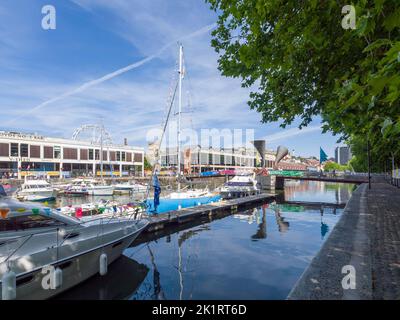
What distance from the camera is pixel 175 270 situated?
43.8 ft

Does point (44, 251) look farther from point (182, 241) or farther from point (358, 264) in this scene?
point (182, 241)

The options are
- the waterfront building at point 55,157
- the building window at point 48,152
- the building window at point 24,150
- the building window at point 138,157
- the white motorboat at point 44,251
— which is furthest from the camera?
the building window at point 138,157

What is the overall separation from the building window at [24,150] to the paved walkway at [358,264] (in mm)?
90607

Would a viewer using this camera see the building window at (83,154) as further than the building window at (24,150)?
Yes

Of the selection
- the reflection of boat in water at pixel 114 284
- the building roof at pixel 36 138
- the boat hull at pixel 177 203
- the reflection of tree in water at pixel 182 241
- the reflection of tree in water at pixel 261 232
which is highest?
the building roof at pixel 36 138

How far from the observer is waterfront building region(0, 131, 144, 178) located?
79.0m

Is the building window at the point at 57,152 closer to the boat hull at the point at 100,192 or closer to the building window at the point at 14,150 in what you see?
the building window at the point at 14,150

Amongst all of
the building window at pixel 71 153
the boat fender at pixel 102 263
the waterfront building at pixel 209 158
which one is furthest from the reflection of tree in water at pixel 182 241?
the waterfront building at pixel 209 158

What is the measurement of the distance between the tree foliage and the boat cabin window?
28.2 ft

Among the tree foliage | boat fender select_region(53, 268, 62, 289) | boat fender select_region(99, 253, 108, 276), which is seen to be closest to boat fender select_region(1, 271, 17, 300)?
boat fender select_region(53, 268, 62, 289)

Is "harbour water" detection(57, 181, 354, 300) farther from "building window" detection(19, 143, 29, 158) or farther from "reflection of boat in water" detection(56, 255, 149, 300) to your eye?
"building window" detection(19, 143, 29, 158)

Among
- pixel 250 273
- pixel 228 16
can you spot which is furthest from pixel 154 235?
pixel 228 16

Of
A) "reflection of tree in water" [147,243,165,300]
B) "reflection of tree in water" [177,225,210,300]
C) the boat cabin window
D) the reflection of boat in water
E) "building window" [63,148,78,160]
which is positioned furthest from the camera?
"building window" [63,148,78,160]

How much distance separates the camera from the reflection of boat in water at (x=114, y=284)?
10273mm
